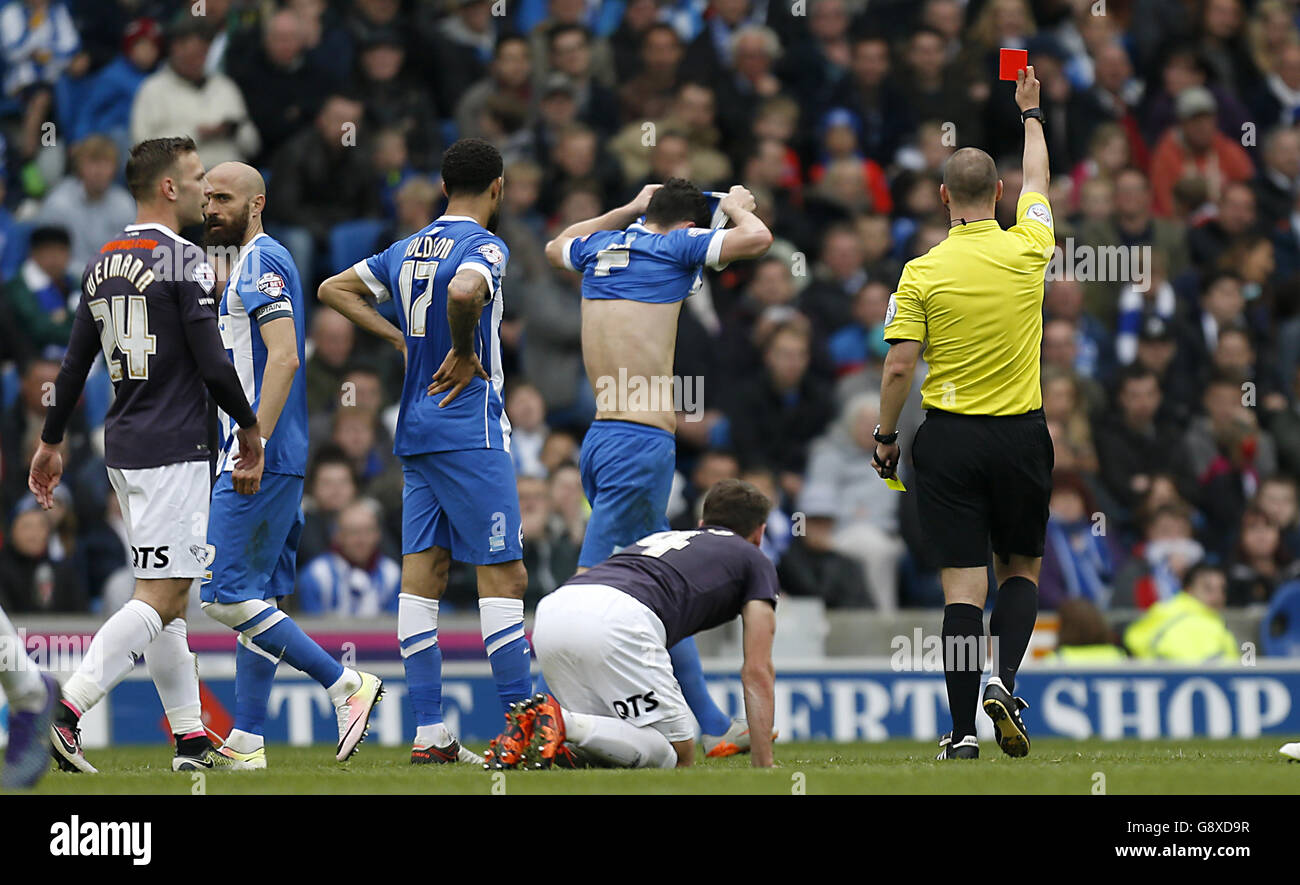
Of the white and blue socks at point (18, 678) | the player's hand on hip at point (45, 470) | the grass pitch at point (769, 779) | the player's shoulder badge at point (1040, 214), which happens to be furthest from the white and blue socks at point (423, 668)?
the player's shoulder badge at point (1040, 214)

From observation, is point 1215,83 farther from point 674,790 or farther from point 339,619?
point 674,790

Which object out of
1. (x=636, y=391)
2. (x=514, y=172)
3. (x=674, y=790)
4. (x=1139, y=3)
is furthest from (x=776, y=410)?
(x=674, y=790)

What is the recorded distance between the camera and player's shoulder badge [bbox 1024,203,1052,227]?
8.56 meters

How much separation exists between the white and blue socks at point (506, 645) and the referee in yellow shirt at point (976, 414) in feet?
5.87

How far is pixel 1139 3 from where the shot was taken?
1855 cm

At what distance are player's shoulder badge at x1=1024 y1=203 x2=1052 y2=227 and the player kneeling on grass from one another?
6.60 feet

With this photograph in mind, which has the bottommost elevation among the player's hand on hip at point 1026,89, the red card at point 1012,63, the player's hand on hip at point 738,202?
the player's hand on hip at point 738,202

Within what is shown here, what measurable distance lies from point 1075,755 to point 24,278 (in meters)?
9.18

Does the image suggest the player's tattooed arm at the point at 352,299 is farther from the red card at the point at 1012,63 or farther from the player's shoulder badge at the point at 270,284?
the red card at the point at 1012,63

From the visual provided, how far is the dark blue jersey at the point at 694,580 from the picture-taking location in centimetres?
791

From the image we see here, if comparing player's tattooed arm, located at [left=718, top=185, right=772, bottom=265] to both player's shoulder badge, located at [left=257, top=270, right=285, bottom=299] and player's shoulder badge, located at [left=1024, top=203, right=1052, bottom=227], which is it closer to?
player's shoulder badge, located at [left=1024, top=203, right=1052, bottom=227]

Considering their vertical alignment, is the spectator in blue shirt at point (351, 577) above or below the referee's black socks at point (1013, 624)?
above

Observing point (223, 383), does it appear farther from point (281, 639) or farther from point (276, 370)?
point (281, 639)
